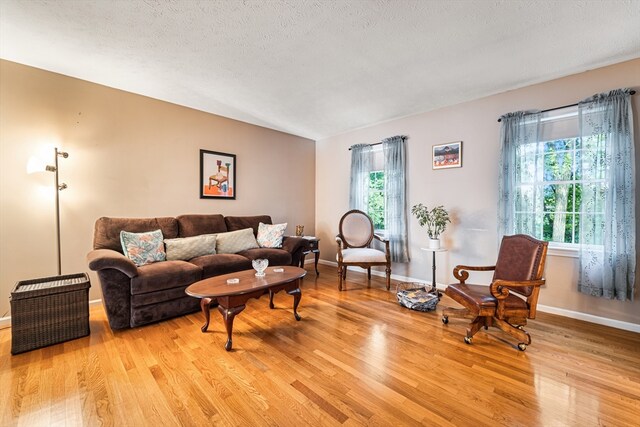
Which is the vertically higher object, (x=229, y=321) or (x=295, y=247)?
(x=295, y=247)

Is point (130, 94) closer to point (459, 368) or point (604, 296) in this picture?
point (459, 368)

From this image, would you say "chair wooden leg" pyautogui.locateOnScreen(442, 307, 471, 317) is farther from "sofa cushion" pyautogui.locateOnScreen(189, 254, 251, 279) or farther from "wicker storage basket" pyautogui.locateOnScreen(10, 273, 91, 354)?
"wicker storage basket" pyautogui.locateOnScreen(10, 273, 91, 354)

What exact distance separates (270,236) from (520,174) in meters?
3.39

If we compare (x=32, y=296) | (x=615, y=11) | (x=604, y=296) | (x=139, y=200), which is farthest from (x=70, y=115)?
(x=604, y=296)

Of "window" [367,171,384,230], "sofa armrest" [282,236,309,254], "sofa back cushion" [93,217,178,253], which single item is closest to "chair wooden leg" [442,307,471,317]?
"window" [367,171,384,230]

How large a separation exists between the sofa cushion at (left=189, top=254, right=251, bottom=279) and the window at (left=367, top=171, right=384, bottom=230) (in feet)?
7.58

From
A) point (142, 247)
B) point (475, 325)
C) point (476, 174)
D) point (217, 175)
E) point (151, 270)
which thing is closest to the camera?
point (475, 325)

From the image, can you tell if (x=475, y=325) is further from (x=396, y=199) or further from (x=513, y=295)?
(x=396, y=199)

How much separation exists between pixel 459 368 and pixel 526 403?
0.40 m

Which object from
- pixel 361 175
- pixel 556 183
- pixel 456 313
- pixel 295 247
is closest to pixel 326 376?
pixel 456 313

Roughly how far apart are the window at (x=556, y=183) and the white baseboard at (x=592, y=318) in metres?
0.75

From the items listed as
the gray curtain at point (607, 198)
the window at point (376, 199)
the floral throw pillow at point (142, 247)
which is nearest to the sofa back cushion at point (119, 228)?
the floral throw pillow at point (142, 247)

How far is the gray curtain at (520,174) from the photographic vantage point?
2943 millimetres

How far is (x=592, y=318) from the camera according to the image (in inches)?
105
